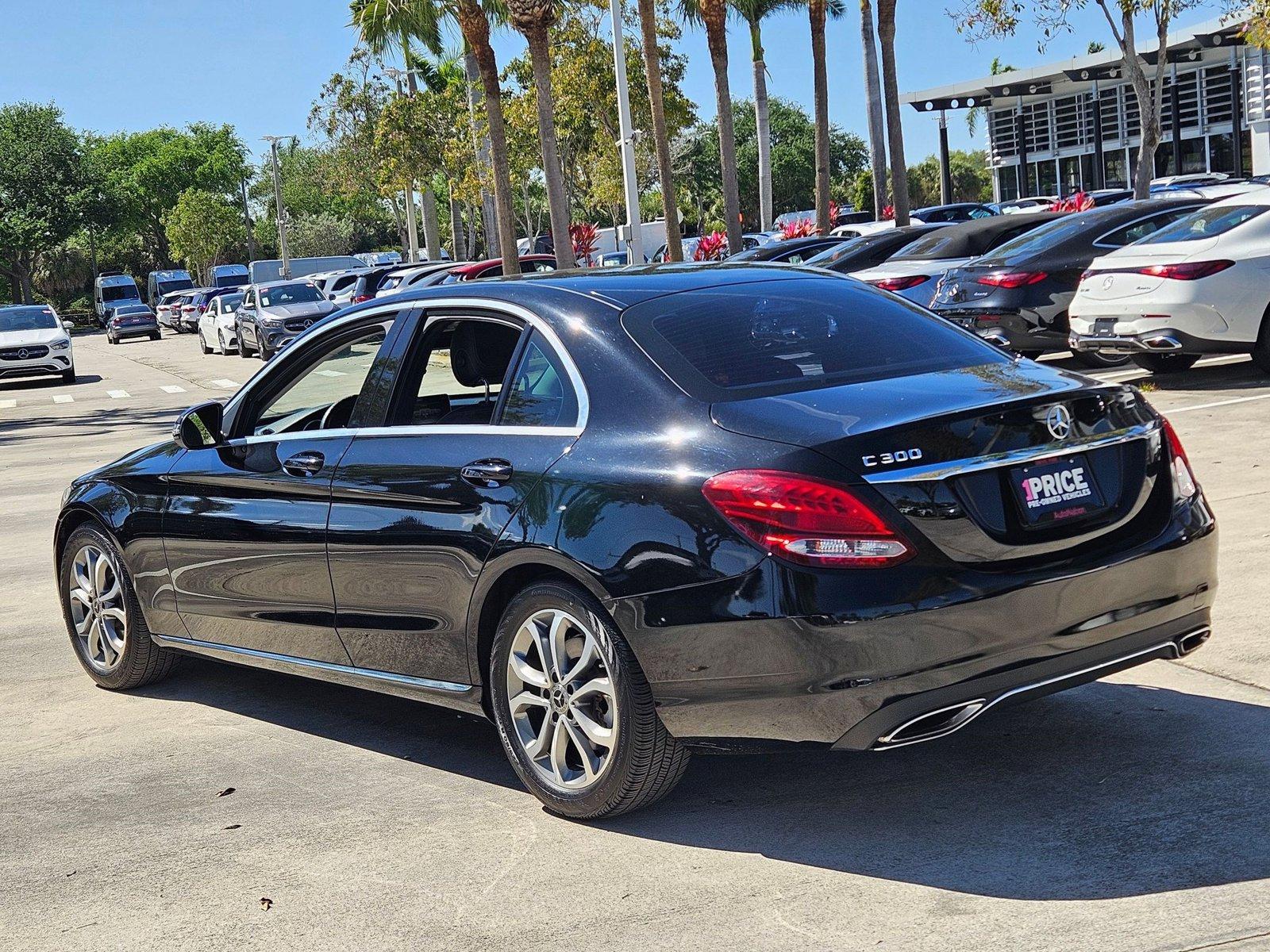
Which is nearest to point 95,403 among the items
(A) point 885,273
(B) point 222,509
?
(A) point 885,273

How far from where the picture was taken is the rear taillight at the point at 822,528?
3936 millimetres

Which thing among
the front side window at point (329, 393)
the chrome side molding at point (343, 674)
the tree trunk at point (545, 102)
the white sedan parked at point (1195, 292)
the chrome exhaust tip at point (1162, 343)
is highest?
the tree trunk at point (545, 102)

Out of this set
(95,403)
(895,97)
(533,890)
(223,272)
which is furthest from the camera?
(223,272)

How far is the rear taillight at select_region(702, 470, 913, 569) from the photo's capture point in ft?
12.9

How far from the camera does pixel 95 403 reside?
25.2 metres

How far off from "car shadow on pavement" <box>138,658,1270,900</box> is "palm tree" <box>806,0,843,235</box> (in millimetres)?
28392

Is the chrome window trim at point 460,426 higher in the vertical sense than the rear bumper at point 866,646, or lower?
higher

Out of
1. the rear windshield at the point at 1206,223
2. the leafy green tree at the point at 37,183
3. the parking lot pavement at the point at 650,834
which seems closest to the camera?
the parking lot pavement at the point at 650,834

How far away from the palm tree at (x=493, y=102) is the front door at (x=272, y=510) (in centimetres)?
1979

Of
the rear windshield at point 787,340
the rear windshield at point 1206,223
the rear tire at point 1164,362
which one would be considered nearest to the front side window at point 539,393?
the rear windshield at point 787,340

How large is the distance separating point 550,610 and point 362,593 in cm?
91

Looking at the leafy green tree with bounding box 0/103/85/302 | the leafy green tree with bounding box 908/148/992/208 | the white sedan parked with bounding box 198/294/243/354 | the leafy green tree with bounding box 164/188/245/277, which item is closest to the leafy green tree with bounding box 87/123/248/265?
the leafy green tree with bounding box 164/188/245/277

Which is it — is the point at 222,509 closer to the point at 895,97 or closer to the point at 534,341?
the point at 534,341

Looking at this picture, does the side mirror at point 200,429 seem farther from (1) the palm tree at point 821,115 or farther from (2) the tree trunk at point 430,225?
(2) the tree trunk at point 430,225
